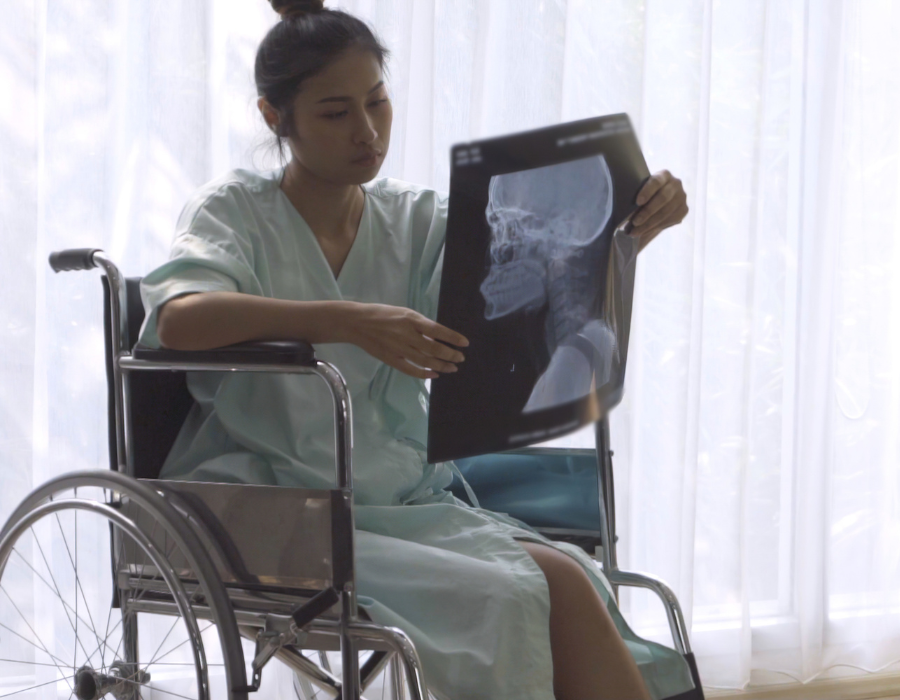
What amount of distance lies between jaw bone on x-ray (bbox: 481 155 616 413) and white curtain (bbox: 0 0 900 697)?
2.36 feet

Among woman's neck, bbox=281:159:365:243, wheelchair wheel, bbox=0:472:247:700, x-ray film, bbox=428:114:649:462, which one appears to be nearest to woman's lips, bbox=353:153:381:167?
woman's neck, bbox=281:159:365:243

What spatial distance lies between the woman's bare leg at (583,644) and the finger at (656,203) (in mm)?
349

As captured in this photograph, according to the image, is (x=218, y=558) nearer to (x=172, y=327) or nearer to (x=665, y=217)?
(x=172, y=327)

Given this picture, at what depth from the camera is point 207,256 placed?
1.01m

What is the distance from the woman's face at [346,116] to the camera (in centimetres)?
102

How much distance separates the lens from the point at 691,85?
1848mm

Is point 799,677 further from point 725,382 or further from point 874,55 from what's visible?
point 874,55

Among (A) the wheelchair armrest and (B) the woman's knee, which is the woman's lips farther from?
(B) the woman's knee

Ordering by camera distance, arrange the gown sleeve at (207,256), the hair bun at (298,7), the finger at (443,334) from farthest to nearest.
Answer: the hair bun at (298,7) < the gown sleeve at (207,256) < the finger at (443,334)

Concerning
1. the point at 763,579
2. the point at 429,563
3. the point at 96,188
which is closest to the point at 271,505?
the point at 429,563

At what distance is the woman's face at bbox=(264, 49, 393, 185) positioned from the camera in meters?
1.02

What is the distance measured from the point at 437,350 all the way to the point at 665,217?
270 millimetres

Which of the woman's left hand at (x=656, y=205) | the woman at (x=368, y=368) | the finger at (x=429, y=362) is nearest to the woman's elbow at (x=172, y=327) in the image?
the woman at (x=368, y=368)

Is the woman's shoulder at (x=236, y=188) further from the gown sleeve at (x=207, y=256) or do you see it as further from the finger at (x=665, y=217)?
the finger at (x=665, y=217)
